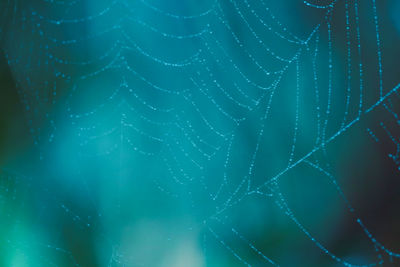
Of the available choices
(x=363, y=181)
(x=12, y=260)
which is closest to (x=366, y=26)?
(x=363, y=181)

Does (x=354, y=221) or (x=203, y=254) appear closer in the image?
(x=354, y=221)

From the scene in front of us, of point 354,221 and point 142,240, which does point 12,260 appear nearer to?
point 142,240

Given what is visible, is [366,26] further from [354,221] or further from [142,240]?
[142,240]

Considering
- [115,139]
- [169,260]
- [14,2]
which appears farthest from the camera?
[115,139]

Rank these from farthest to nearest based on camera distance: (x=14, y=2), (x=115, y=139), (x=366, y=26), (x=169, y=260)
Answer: (x=115, y=139) < (x=169, y=260) < (x=14, y=2) < (x=366, y=26)

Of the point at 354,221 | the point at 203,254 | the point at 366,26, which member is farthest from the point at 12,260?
the point at 366,26

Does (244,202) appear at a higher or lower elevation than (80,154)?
lower

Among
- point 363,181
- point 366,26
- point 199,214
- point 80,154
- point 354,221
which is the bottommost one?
point 354,221
